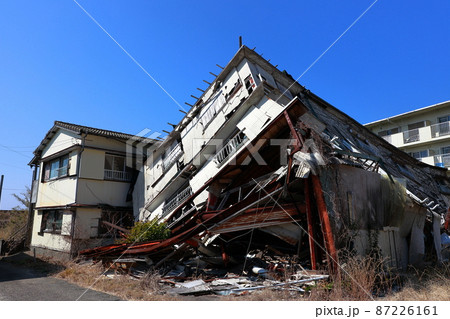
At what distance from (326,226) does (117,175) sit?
1239 centimetres

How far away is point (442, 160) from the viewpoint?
29.5 meters

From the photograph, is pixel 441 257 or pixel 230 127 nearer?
pixel 441 257

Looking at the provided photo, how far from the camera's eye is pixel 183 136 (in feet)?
47.1

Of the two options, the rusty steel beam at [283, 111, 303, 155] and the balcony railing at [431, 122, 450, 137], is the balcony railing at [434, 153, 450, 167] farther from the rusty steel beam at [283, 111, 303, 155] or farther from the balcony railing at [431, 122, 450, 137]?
the rusty steel beam at [283, 111, 303, 155]

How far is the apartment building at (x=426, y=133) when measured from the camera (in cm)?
2944

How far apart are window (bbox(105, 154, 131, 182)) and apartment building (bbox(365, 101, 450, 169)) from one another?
94.4ft

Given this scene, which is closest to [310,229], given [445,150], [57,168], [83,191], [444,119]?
[83,191]

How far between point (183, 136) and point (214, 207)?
5323 millimetres

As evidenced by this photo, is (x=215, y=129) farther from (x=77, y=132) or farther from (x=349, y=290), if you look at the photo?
(x=349, y=290)

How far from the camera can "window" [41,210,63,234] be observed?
51.3ft

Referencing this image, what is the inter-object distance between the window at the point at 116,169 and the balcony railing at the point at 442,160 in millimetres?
29972

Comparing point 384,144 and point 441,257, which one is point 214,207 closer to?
point 441,257

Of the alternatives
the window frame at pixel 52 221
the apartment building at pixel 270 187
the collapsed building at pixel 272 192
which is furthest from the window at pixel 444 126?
the window frame at pixel 52 221
